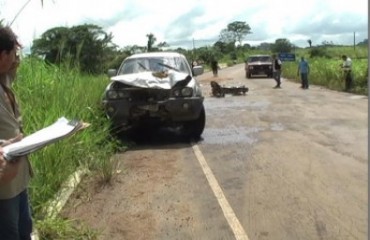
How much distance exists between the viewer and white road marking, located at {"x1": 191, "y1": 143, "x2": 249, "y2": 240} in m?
5.13

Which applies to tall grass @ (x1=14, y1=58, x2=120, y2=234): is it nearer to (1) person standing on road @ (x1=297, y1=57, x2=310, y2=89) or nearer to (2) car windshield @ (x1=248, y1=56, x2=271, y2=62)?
(1) person standing on road @ (x1=297, y1=57, x2=310, y2=89)

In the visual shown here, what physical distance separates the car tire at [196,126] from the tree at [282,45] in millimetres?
85242

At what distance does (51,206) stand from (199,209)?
4.92 feet

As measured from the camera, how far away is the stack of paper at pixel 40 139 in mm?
2875

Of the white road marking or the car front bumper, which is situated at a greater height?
the car front bumper

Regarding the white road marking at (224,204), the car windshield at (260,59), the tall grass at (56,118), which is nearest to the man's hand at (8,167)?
the tall grass at (56,118)

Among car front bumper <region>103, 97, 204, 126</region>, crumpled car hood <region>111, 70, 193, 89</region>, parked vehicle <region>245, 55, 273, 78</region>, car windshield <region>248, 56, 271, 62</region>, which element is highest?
crumpled car hood <region>111, 70, 193, 89</region>

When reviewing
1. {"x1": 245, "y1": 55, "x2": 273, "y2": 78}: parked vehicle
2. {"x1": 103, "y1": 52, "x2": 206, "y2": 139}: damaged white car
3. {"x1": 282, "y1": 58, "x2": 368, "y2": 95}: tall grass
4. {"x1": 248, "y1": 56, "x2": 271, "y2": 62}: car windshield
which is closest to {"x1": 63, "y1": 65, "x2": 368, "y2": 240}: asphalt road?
{"x1": 103, "y1": 52, "x2": 206, "y2": 139}: damaged white car

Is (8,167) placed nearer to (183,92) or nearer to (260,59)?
(183,92)

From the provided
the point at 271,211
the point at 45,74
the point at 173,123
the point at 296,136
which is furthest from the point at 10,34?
the point at 296,136

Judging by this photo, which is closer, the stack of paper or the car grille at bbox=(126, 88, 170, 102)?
the stack of paper

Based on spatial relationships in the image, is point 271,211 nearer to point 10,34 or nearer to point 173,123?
point 10,34

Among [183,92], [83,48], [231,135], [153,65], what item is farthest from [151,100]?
[83,48]

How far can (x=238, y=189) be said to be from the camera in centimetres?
670
